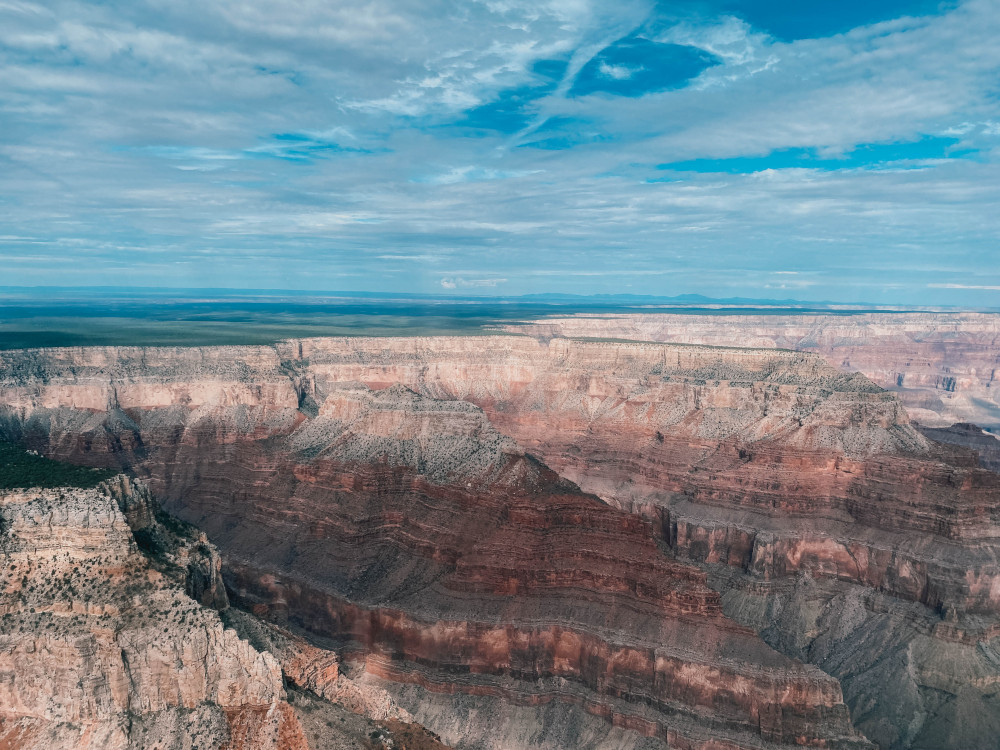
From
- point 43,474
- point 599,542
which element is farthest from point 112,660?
point 599,542

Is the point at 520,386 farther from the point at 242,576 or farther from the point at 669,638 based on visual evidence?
the point at 669,638

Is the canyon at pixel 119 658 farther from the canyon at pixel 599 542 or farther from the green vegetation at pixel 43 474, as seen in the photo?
the canyon at pixel 599 542

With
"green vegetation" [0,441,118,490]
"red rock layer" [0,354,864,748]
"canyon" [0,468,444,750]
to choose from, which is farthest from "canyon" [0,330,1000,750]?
"green vegetation" [0,441,118,490]

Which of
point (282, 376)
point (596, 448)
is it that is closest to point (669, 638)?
point (596, 448)

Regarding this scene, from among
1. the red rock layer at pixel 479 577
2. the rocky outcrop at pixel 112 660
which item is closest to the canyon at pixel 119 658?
the rocky outcrop at pixel 112 660

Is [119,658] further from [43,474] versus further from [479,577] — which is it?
[479,577]
